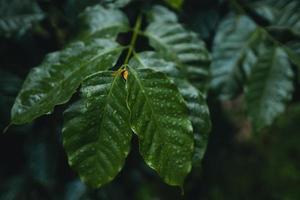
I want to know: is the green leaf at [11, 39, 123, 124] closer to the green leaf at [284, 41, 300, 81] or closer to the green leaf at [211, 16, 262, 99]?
the green leaf at [211, 16, 262, 99]

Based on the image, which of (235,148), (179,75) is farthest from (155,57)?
(235,148)

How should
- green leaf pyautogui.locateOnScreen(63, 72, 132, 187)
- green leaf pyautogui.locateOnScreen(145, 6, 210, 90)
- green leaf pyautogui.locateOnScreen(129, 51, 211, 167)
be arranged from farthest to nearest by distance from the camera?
green leaf pyautogui.locateOnScreen(145, 6, 210, 90), green leaf pyautogui.locateOnScreen(129, 51, 211, 167), green leaf pyautogui.locateOnScreen(63, 72, 132, 187)

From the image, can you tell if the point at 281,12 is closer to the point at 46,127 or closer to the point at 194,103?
the point at 194,103

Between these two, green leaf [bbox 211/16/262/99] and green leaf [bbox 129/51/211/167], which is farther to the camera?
green leaf [bbox 211/16/262/99]

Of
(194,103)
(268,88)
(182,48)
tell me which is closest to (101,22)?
(182,48)

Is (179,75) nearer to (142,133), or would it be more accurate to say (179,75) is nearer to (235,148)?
(142,133)

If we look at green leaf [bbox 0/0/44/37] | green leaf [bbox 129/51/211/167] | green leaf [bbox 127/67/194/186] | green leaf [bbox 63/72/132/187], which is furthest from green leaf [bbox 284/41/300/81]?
green leaf [bbox 0/0/44/37]
